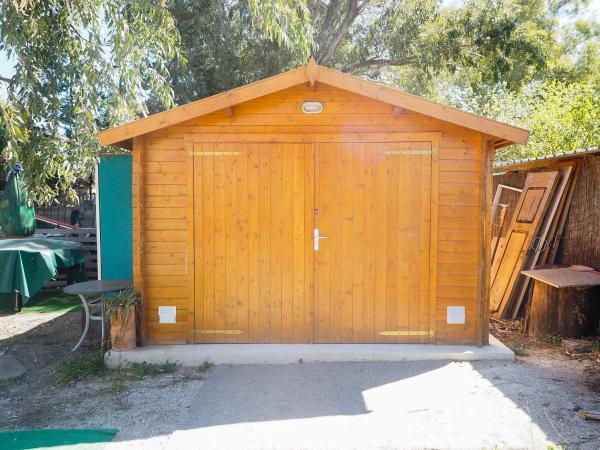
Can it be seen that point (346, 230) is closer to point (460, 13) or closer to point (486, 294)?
point (486, 294)

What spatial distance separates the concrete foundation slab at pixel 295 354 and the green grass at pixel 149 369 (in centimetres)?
6

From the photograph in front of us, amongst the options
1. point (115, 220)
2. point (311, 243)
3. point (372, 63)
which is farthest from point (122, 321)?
point (372, 63)

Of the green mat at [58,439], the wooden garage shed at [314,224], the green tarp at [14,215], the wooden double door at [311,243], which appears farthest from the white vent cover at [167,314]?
the green tarp at [14,215]

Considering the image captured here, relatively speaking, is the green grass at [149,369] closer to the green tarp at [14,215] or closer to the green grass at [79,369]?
the green grass at [79,369]

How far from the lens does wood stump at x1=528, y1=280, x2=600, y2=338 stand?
5816mm

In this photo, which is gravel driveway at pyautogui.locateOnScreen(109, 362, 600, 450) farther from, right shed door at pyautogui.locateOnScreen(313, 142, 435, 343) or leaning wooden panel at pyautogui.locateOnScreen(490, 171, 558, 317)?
leaning wooden panel at pyautogui.locateOnScreen(490, 171, 558, 317)

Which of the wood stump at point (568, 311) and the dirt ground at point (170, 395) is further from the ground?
the wood stump at point (568, 311)

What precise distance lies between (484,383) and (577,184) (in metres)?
3.28

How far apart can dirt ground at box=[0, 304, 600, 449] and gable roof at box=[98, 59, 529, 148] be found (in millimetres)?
2204

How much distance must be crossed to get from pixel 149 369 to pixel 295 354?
1394 millimetres

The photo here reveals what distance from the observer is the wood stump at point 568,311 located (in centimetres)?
582

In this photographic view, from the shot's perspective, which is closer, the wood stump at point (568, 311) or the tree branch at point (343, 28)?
the wood stump at point (568, 311)

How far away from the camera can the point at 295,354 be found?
511 centimetres

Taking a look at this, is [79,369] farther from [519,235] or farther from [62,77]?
[519,235]
